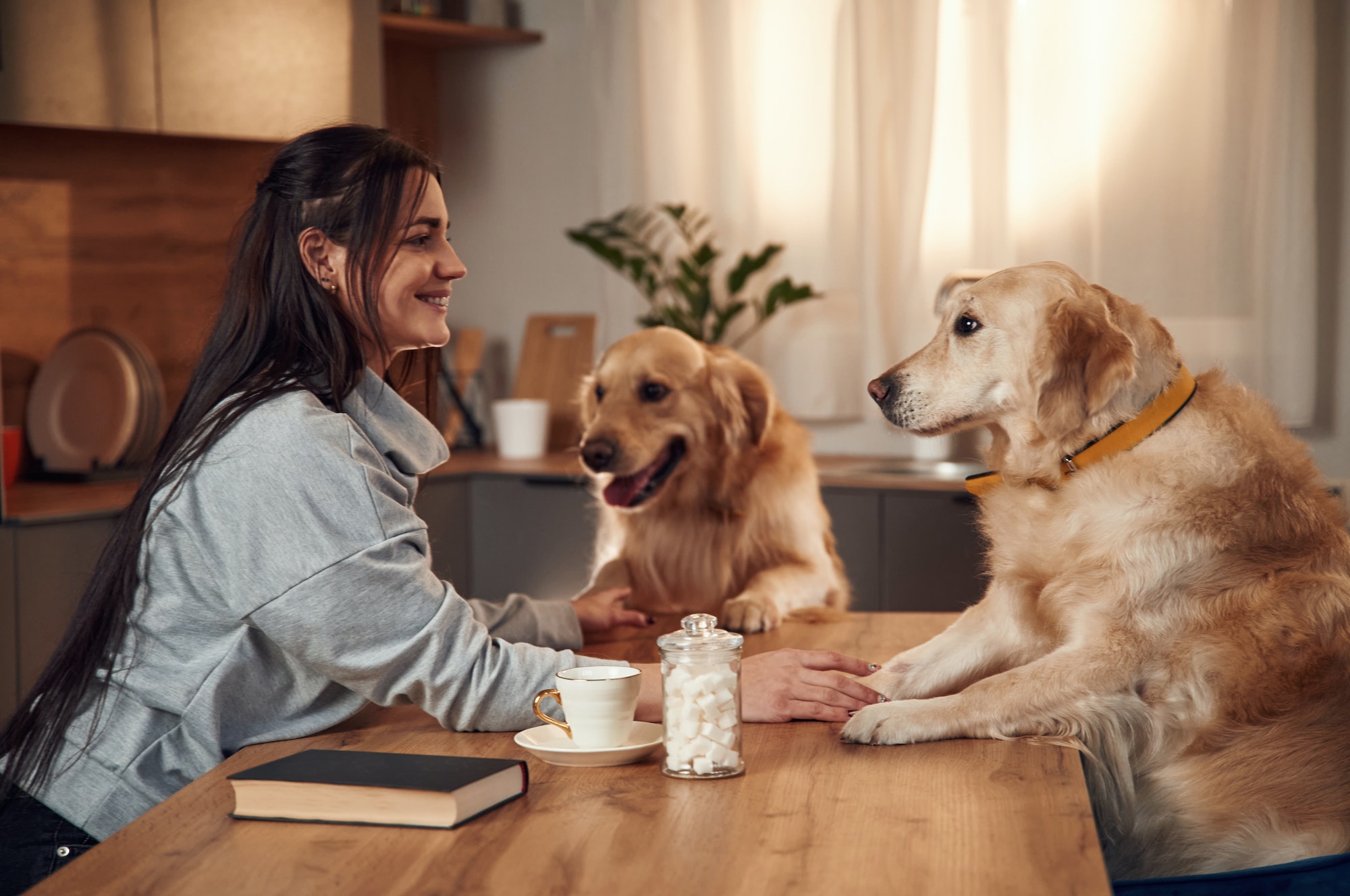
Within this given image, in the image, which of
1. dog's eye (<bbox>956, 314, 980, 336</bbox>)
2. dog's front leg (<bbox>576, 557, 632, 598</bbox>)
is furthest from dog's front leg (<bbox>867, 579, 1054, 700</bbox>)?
dog's front leg (<bbox>576, 557, 632, 598</bbox>)

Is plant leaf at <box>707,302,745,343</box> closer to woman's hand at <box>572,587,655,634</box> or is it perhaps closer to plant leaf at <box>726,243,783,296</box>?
plant leaf at <box>726,243,783,296</box>

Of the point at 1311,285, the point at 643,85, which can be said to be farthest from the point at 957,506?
the point at 643,85

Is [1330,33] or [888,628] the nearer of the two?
[888,628]

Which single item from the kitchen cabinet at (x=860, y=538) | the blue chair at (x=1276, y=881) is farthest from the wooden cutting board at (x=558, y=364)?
the blue chair at (x=1276, y=881)

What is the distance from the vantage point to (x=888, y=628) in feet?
5.78

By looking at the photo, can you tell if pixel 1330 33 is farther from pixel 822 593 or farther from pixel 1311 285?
pixel 822 593

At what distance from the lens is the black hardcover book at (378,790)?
948mm

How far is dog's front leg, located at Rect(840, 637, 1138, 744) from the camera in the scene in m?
1.16

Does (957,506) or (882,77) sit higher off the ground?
(882,77)

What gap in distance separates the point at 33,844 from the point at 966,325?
1064 millimetres

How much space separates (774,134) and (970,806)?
2.91m

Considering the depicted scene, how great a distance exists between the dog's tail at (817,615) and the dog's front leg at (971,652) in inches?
16.2

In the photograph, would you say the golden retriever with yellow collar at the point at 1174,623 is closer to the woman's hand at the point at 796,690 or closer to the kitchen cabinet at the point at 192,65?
the woman's hand at the point at 796,690

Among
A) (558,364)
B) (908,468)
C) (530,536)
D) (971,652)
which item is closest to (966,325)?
(971,652)
